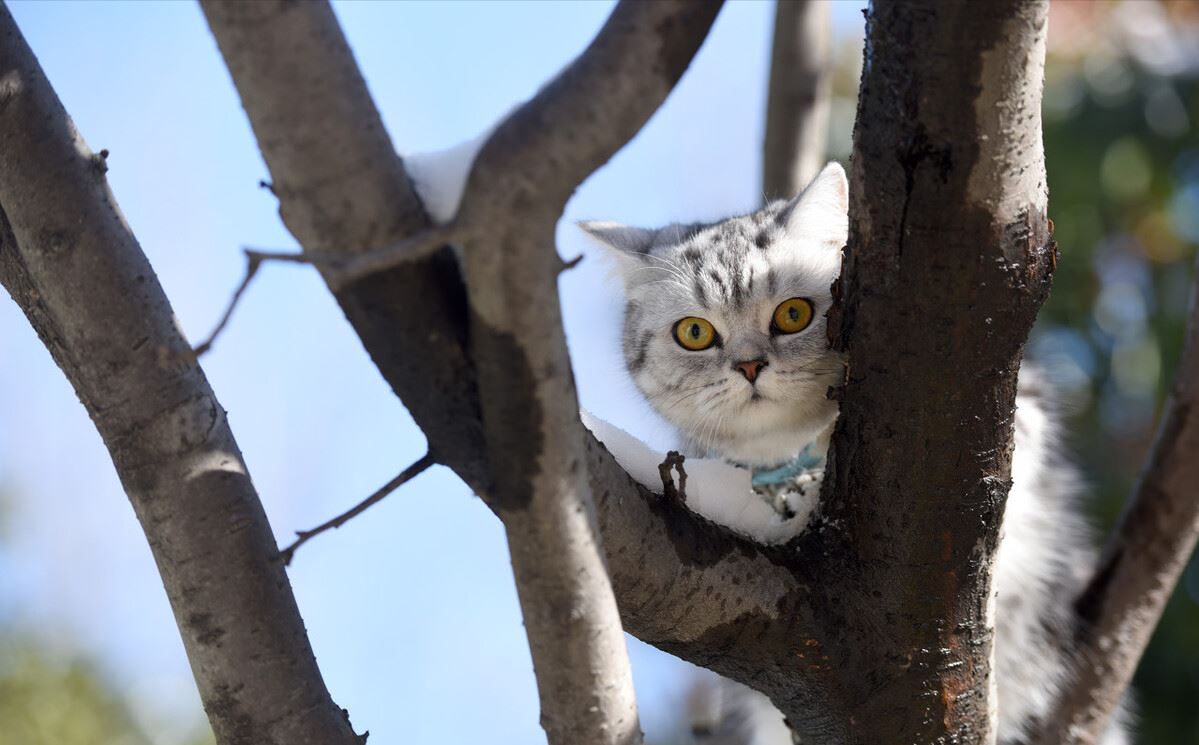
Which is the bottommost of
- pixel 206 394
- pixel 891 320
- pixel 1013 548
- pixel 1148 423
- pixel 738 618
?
pixel 1148 423

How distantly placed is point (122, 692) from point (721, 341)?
11.3 feet

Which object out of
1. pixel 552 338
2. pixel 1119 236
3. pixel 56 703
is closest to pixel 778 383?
pixel 552 338

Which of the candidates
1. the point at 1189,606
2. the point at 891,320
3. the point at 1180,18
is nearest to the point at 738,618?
the point at 891,320

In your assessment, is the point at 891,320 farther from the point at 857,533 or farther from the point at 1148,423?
the point at 1148,423

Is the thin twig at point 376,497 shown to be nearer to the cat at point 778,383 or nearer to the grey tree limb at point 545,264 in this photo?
the grey tree limb at point 545,264

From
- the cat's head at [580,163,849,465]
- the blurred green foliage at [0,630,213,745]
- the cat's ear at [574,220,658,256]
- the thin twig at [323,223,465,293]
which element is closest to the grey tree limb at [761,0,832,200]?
the cat's ear at [574,220,658,256]

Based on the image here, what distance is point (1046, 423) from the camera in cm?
227

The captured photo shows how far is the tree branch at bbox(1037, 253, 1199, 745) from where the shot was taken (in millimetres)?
2211

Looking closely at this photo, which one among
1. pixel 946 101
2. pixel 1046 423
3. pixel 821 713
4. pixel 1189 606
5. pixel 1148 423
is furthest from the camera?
pixel 1148 423

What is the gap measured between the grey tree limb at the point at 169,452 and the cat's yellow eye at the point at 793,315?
0.91m

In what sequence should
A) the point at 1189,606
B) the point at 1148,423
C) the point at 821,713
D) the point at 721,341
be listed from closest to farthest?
1. the point at 821,713
2. the point at 721,341
3. the point at 1189,606
4. the point at 1148,423

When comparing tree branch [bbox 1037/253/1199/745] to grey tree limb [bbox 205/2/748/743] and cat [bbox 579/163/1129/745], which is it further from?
grey tree limb [bbox 205/2/748/743]

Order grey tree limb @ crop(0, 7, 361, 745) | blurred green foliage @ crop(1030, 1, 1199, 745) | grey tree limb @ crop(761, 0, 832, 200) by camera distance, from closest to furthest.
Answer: grey tree limb @ crop(0, 7, 361, 745) < grey tree limb @ crop(761, 0, 832, 200) < blurred green foliage @ crop(1030, 1, 1199, 745)

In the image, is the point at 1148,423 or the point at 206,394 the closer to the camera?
the point at 206,394
